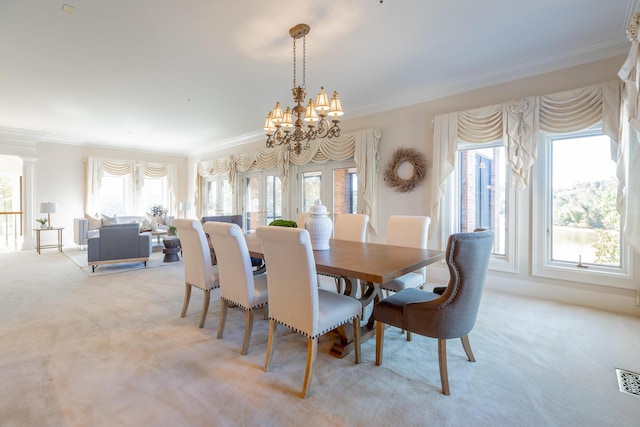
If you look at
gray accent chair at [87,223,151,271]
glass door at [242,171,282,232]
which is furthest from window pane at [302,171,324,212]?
gray accent chair at [87,223,151,271]

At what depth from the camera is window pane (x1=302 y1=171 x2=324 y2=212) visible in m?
5.73

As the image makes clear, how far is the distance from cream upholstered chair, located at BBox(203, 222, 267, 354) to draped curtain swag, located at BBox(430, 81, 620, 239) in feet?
9.35

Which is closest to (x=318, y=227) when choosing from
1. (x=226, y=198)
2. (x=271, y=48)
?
(x=271, y=48)

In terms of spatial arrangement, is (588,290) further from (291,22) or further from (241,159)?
(241,159)

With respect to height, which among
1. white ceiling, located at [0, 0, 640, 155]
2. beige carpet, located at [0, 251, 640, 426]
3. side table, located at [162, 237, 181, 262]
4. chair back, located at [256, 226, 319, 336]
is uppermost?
white ceiling, located at [0, 0, 640, 155]

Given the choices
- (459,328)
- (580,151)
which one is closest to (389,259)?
(459,328)

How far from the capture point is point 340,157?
5.12m

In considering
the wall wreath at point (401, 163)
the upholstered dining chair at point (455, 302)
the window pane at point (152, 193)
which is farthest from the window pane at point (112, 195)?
the upholstered dining chair at point (455, 302)

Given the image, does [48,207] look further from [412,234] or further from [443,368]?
[443,368]

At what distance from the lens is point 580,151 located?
3.29m

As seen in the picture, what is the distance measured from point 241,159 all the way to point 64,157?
4.36 m

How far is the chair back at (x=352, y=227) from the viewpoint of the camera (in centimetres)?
341

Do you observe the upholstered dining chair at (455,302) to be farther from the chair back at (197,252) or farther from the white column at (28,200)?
the white column at (28,200)

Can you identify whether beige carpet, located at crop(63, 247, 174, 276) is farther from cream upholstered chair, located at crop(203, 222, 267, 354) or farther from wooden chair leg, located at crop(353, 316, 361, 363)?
wooden chair leg, located at crop(353, 316, 361, 363)
